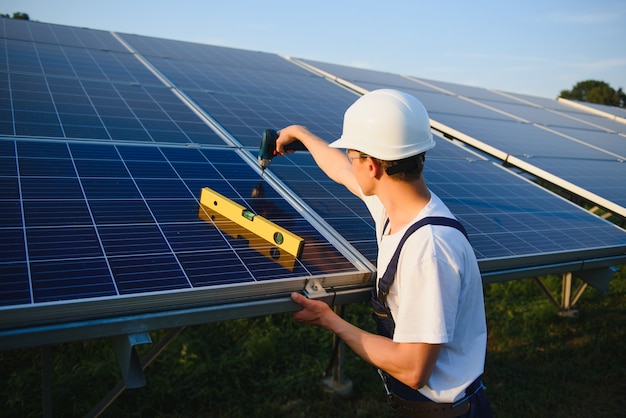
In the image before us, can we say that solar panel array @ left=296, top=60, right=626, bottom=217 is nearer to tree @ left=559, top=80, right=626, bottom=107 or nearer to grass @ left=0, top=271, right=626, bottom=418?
grass @ left=0, top=271, right=626, bottom=418

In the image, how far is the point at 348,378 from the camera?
654 cm

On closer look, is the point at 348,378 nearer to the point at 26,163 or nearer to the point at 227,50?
the point at 26,163

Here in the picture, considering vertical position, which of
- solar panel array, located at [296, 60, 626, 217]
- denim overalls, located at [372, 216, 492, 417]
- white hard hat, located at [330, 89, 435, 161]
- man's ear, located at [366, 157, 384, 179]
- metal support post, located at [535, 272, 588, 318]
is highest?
white hard hat, located at [330, 89, 435, 161]

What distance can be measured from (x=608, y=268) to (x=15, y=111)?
18.1ft

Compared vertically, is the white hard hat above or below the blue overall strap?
above

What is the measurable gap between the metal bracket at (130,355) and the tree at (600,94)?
58.3m

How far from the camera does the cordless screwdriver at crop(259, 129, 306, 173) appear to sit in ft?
13.4

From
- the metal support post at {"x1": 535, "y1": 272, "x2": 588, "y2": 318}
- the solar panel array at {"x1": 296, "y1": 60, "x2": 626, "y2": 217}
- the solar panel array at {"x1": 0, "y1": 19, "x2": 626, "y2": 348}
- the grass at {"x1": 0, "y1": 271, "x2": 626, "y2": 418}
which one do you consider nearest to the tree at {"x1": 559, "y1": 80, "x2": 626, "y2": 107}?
the solar panel array at {"x1": 296, "y1": 60, "x2": 626, "y2": 217}

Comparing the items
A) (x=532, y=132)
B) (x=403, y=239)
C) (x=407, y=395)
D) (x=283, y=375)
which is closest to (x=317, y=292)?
(x=403, y=239)

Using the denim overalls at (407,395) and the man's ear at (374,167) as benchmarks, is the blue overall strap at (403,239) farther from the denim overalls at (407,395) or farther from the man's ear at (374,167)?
the man's ear at (374,167)

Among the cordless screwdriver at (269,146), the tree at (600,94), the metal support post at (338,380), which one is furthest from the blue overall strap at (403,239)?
the tree at (600,94)

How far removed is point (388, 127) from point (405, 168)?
0.23m

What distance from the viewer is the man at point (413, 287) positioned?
237 centimetres

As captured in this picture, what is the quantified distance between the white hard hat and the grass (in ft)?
13.3
